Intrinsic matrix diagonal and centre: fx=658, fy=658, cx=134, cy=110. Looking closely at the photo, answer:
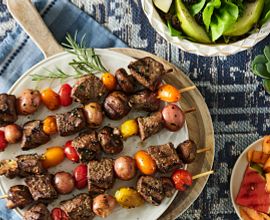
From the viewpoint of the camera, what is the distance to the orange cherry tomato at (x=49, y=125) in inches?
113

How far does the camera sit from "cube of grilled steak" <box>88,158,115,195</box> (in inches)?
112

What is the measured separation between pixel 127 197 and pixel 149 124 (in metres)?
0.33

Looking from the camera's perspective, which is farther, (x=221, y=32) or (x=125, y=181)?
(x=125, y=181)

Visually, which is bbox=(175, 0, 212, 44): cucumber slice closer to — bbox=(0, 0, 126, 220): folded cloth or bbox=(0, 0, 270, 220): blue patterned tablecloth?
bbox=(0, 0, 270, 220): blue patterned tablecloth

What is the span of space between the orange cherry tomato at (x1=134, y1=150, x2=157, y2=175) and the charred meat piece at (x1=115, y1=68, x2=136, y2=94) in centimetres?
29

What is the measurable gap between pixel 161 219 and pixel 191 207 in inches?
7.2

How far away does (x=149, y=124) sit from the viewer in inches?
113

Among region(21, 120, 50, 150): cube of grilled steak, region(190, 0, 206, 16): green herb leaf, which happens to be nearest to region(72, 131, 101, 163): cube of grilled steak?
region(21, 120, 50, 150): cube of grilled steak

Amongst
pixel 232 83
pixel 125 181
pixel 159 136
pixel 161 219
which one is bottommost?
pixel 161 219

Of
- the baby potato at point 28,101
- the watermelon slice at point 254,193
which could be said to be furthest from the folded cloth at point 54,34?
the watermelon slice at point 254,193

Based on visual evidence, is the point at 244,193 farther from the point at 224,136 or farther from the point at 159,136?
the point at 159,136

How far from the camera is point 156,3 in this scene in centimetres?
281

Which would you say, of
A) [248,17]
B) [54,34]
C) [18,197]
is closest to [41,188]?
[18,197]

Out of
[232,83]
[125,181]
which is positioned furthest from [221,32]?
[125,181]
